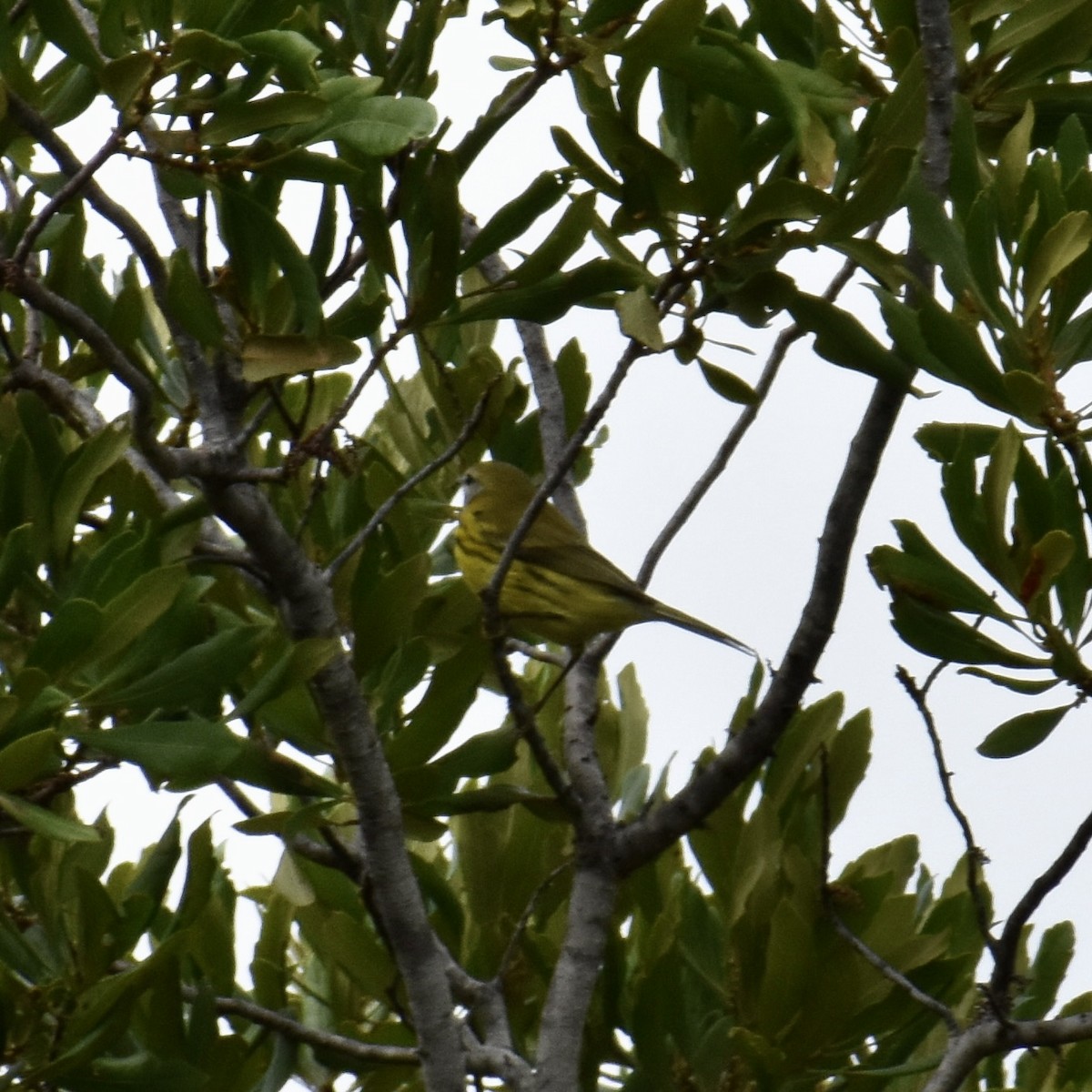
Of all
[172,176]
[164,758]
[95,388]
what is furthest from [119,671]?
[95,388]

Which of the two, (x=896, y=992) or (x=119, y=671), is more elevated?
(x=119, y=671)

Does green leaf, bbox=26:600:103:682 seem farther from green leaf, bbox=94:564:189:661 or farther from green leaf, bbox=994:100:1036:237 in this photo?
green leaf, bbox=994:100:1036:237

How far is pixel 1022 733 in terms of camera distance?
2.31 metres

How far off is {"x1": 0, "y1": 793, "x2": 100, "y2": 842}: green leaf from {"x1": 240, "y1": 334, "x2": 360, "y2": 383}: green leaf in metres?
0.57

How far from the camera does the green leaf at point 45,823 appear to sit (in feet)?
6.15

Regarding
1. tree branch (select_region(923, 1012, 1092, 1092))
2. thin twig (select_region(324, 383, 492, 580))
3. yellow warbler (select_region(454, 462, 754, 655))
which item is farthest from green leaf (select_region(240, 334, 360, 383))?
yellow warbler (select_region(454, 462, 754, 655))

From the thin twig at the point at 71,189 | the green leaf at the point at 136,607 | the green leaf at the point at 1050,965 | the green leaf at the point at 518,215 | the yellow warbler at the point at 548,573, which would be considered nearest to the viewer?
the thin twig at the point at 71,189

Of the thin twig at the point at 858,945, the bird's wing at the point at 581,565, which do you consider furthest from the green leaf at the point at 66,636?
the bird's wing at the point at 581,565

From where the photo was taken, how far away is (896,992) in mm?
2520

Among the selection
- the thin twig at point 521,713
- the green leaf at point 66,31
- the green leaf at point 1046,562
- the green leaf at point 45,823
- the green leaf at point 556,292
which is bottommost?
the green leaf at point 45,823

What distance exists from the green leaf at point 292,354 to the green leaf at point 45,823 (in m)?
0.57

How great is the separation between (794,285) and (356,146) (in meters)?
0.69

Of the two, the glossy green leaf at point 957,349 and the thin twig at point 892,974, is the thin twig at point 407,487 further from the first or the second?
the thin twig at point 892,974

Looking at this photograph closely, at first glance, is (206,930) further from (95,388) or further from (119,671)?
(95,388)
